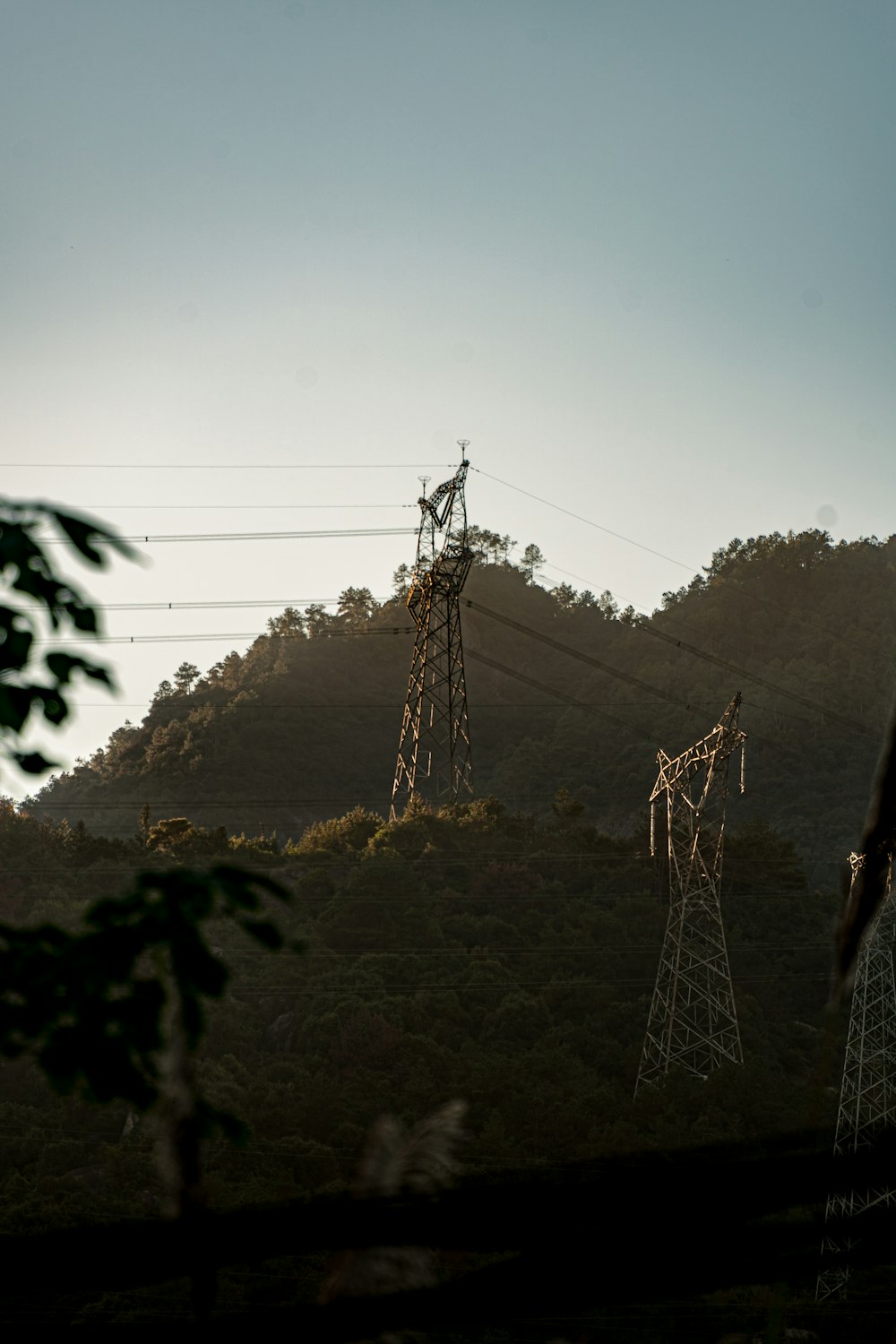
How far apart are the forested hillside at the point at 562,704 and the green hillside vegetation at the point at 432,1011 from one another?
22300mm

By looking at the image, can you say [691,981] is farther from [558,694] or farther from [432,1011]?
[558,694]

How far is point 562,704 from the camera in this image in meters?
87.4

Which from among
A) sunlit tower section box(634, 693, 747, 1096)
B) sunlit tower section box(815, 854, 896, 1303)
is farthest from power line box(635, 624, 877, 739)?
sunlit tower section box(815, 854, 896, 1303)

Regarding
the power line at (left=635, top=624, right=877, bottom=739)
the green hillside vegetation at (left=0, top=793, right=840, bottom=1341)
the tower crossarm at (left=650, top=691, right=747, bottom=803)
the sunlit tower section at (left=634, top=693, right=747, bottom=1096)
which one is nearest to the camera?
the green hillside vegetation at (left=0, top=793, right=840, bottom=1341)

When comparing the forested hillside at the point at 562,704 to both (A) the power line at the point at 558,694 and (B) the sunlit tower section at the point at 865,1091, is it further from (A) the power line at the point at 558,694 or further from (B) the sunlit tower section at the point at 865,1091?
(B) the sunlit tower section at the point at 865,1091

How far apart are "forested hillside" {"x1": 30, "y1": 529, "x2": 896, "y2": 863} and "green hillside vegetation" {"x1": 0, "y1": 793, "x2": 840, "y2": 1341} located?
22.3m

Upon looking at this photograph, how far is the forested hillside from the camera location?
231 feet

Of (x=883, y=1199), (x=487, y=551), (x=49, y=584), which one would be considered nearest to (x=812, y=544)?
(x=487, y=551)

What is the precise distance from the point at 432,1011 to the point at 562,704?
2212 inches

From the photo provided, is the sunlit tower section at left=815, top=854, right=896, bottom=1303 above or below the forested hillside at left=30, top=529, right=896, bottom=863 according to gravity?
below

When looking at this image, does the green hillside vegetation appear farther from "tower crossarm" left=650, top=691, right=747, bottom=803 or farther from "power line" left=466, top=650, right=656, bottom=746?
"power line" left=466, top=650, right=656, bottom=746

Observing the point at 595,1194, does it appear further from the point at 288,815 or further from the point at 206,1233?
the point at 288,815

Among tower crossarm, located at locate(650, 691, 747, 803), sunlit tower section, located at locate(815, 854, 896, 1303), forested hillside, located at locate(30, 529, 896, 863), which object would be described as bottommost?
sunlit tower section, located at locate(815, 854, 896, 1303)

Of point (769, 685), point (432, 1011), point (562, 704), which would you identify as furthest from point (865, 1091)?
point (562, 704)
